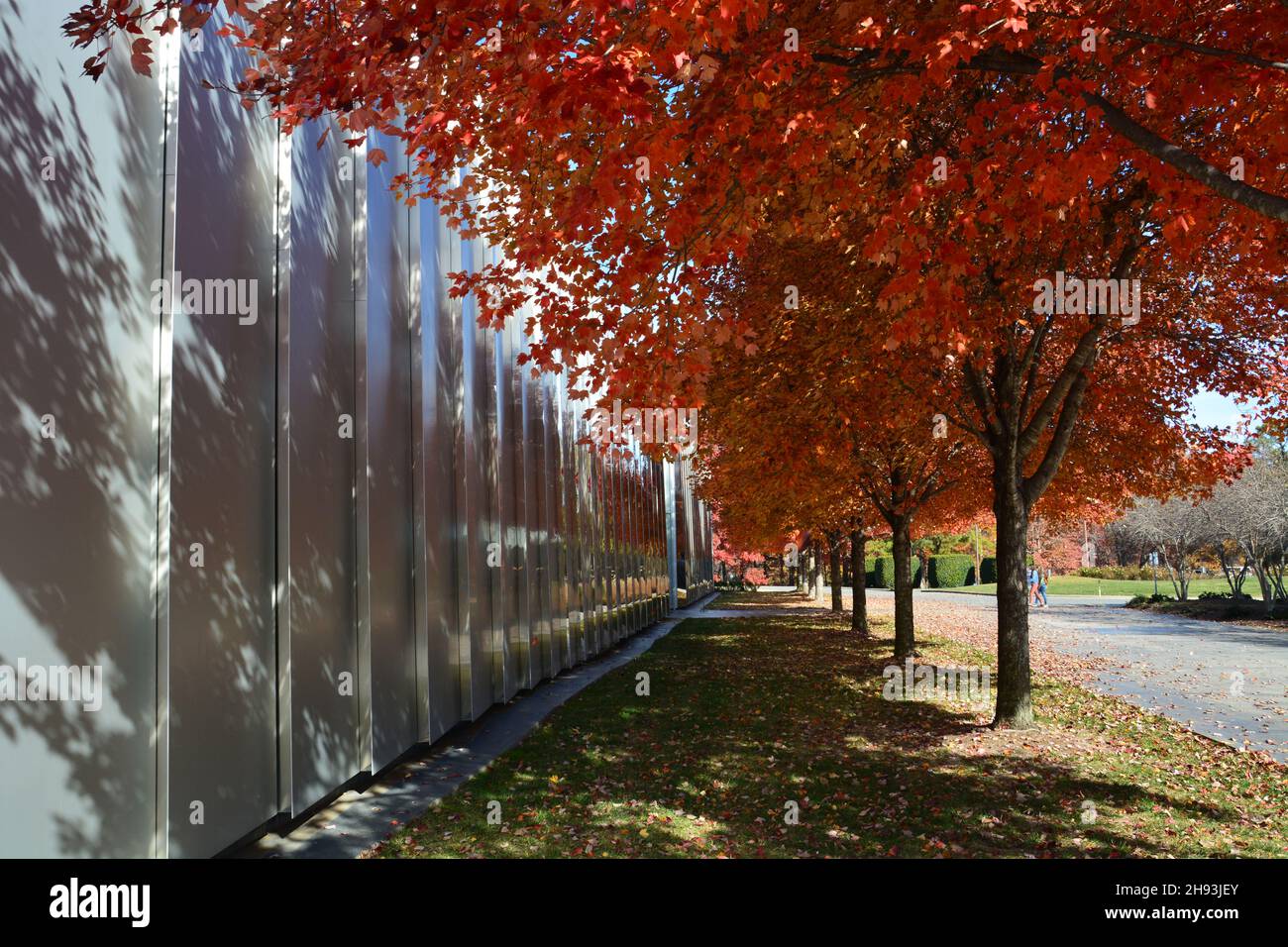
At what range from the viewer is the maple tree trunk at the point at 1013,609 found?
9.59 m

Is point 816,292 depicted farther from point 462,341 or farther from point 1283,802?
point 1283,802

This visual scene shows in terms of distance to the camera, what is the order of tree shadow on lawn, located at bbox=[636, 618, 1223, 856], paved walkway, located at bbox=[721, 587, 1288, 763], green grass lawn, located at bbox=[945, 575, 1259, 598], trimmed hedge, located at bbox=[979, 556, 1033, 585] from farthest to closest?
trimmed hedge, located at bbox=[979, 556, 1033, 585], green grass lawn, located at bbox=[945, 575, 1259, 598], paved walkway, located at bbox=[721, 587, 1288, 763], tree shadow on lawn, located at bbox=[636, 618, 1223, 856]

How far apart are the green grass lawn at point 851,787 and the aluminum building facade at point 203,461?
147 centimetres

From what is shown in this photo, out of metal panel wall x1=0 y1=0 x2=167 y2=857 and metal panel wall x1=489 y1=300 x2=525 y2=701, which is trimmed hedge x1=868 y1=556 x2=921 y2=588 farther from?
metal panel wall x1=0 y1=0 x2=167 y2=857

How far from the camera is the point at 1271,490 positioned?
26.8 metres

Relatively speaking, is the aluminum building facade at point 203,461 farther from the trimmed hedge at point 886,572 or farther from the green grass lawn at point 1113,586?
Result: the trimmed hedge at point 886,572

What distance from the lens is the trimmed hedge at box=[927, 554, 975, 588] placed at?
2480 inches

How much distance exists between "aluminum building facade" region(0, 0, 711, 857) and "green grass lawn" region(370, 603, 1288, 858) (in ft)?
4.82

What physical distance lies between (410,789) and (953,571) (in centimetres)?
6141

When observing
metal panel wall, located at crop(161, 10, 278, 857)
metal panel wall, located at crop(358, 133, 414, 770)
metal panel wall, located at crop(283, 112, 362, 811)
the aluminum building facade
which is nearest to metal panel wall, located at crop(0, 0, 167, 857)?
the aluminum building facade

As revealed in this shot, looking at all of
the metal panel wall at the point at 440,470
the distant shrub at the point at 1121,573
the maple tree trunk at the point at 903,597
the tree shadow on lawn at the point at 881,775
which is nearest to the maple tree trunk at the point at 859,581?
the maple tree trunk at the point at 903,597

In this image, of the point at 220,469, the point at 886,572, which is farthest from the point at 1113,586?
the point at 220,469

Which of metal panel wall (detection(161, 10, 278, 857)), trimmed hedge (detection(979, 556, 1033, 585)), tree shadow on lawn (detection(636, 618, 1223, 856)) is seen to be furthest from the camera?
trimmed hedge (detection(979, 556, 1033, 585))

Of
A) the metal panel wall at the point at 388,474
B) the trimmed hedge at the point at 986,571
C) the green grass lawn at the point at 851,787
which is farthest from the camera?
the trimmed hedge at the point at 986,571
